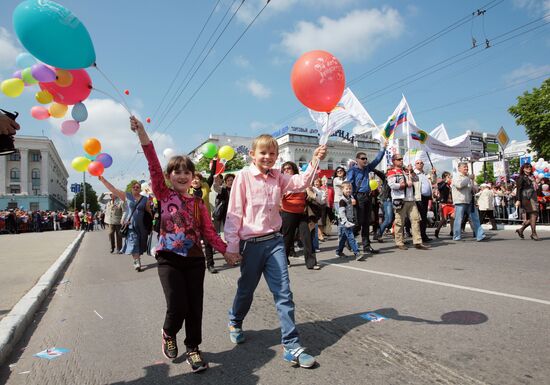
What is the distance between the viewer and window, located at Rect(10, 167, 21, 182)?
75062mm

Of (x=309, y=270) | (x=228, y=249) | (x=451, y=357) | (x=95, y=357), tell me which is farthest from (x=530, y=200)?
(x=95, y=357)

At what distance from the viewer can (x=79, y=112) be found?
4602 mm

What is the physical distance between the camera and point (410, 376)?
2465mm

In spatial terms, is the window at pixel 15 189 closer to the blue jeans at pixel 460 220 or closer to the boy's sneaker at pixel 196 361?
the blue jeans at pixel 460 220

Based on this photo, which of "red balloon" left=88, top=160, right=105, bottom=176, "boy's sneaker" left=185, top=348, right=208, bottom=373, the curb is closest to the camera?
"boy's sneaker" left=185, top=348, right=208, bottom=373

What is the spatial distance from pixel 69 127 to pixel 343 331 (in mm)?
4205

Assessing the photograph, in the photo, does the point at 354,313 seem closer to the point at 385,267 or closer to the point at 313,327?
the point at 313,327

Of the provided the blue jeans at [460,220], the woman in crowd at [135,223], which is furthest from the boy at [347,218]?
the woman in crowd at [135,223]

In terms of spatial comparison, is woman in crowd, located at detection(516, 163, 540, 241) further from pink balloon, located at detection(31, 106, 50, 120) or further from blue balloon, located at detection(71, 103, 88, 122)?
pink balloon, located at detection(31, 106, 50, 120)

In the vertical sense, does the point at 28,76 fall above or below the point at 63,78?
above

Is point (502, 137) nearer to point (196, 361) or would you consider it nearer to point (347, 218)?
point (347, 218)

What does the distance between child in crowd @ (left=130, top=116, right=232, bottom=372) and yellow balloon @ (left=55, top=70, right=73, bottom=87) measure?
1475mm

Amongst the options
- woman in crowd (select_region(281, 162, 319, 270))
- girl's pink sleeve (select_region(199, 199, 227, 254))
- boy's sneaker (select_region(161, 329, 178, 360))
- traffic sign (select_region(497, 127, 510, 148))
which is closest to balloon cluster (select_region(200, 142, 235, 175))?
woman in crowd (select_region(281, 162, 319, 270))

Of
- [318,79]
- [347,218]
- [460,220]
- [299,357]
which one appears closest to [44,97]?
[318,79]
